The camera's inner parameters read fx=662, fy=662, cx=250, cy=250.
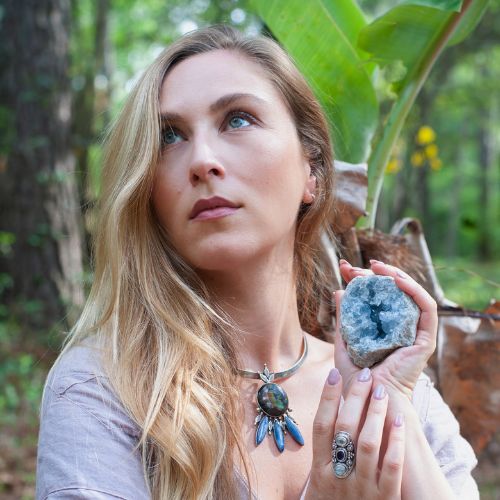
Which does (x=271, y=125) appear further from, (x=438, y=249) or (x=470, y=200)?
(x=470, y=200)

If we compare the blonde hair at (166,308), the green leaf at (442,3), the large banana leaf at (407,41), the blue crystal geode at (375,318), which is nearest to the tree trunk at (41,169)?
the large banana leaf at (407,41)

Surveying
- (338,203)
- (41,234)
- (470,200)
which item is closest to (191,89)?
(338,203)

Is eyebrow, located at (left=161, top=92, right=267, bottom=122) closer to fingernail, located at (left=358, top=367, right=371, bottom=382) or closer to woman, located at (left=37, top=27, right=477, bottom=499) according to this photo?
woman, located at (left=37, top=27, right=477, bottom=499)

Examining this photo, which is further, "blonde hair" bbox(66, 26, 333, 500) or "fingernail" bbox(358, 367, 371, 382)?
"blonde hair" bbox(66, 26, 333, 500)

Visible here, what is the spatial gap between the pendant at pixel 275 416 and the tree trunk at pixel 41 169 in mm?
4674

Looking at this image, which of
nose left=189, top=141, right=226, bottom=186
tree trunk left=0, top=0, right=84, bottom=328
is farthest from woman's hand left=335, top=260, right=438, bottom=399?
tree trunk left=0, top=0, right=84, bottom=328

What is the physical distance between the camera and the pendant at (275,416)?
2.01m

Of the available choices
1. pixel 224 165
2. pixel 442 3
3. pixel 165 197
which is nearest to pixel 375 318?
pixel 224 165

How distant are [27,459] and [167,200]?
3.52 m

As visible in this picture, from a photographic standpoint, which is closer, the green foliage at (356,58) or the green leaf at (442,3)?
the green leaf at (442,3)

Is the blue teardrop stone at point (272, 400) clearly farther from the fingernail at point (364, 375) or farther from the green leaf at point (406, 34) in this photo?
the green leaf at point (406, 34)

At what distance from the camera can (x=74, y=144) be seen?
6844mm

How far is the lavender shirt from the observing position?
5.30ft

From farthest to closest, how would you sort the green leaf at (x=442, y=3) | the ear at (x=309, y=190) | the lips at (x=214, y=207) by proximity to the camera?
the green leaf at (x=442, y=3)
the ear at (x=309, y=190)
the lips at (x=214, y=207)
